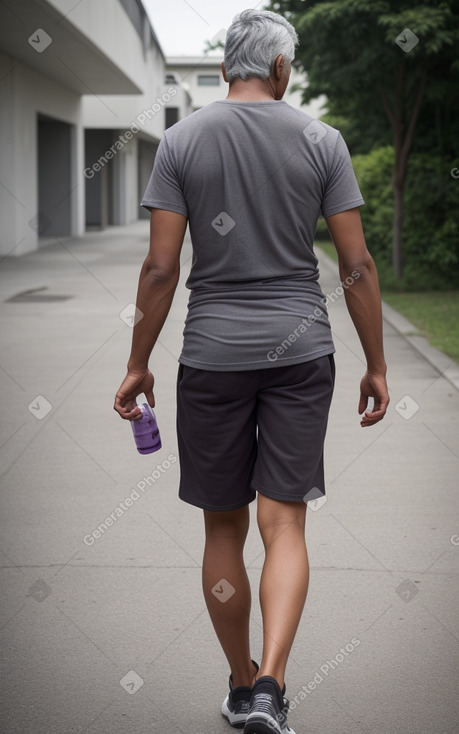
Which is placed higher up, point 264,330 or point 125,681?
point 264,330

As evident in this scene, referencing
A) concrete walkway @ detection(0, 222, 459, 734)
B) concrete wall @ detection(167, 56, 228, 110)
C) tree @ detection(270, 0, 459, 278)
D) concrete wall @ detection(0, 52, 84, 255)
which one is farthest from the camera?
concrete wall @ detection(167, 56, 228, 110)

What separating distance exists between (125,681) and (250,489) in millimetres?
→ 850

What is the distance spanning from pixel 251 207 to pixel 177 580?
1947 mm

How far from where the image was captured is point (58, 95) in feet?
94.7

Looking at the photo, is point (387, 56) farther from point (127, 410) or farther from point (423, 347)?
point (127, 410)

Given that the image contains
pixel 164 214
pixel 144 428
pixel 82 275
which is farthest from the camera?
pixel 82 275

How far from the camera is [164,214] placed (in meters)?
2.75

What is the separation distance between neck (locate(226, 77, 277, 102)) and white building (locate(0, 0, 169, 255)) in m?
12.0

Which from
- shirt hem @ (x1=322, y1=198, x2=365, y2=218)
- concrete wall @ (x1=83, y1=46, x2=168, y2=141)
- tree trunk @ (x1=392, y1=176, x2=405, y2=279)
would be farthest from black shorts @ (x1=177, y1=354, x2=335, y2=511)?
concrete wall @ (x1=83, y1=46, x2=168, y2=141)

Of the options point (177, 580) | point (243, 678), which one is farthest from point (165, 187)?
point (177, 580)

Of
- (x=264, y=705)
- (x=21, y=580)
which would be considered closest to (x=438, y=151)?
(x=21, y=580)

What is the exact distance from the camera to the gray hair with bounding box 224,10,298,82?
2.76 meters

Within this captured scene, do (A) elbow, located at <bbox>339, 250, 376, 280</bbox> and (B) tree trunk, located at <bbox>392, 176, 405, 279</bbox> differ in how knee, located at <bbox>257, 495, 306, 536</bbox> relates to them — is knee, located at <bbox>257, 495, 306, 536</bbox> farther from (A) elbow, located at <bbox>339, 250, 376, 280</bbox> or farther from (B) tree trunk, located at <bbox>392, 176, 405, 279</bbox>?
(B) tree trunk, located at <bbox>392, 176, 405, 279</bbox>

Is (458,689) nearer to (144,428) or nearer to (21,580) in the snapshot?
(144,428)
